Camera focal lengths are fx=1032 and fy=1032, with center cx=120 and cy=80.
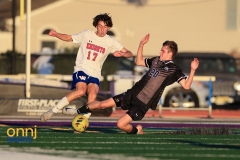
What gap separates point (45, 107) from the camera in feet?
81.2

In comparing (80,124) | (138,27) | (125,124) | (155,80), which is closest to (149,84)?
(155,80)

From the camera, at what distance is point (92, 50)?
16.5 metres

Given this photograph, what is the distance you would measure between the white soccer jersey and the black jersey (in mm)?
1556

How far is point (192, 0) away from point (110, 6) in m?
3.09

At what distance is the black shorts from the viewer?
15047 millimetres

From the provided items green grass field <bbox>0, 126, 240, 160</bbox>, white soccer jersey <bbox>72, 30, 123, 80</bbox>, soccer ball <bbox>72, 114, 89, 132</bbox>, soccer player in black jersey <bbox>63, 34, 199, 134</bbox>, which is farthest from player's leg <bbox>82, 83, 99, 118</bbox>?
soccer player in black jersey <bbox>63, 34, 199, 134</bbox>

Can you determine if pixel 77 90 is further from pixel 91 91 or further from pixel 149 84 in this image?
pixel 149 84

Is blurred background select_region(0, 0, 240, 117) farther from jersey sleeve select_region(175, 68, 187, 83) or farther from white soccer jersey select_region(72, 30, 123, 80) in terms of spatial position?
jersey sleeve select_region(175, 68, 187, 83)

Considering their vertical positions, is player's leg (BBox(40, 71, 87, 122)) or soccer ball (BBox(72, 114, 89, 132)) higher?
player's leg (BBox(40, 71, 87, 122))

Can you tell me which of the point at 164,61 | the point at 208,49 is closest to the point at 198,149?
the point at 164,61

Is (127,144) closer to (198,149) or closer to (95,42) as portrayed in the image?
(198,149)

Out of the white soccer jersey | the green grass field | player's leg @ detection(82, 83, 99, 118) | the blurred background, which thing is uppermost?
the blurred background

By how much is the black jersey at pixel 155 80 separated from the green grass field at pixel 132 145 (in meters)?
0.57

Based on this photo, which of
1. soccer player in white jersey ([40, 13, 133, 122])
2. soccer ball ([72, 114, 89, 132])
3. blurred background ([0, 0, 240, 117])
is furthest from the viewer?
blurred background ([0, 0, 240, 117])
